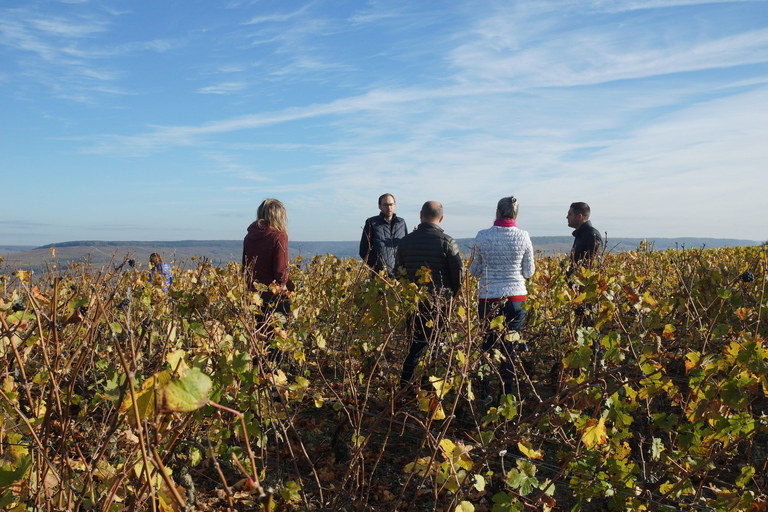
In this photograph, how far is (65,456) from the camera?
1.75m

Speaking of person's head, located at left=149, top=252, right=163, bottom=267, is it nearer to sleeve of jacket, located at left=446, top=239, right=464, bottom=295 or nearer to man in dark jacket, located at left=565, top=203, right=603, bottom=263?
sleeve of jacket, located at left=446, top=239, right=464, bottom=295

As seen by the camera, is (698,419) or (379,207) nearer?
(698,419)

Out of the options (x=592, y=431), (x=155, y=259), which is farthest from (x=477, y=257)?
(x=155, y=259)

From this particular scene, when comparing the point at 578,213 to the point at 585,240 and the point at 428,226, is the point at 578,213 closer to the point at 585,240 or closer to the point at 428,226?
the point at 585,240

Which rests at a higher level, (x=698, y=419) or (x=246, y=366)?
(x=246, y=366)

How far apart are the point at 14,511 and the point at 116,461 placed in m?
0.89

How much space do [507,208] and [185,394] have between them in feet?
11.5

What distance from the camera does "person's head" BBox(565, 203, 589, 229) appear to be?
542cm

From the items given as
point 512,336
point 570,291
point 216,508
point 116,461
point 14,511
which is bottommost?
point 216,508

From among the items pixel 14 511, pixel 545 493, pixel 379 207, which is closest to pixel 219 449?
pixel 14 511

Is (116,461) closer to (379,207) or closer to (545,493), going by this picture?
(545,493)

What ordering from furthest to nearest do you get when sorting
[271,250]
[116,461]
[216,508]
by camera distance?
[271,250] → [216,508] → [116,461]

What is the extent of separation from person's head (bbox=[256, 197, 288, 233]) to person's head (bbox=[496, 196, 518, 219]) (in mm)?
1609

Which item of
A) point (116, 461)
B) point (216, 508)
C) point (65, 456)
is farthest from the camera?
point (216, 508)
